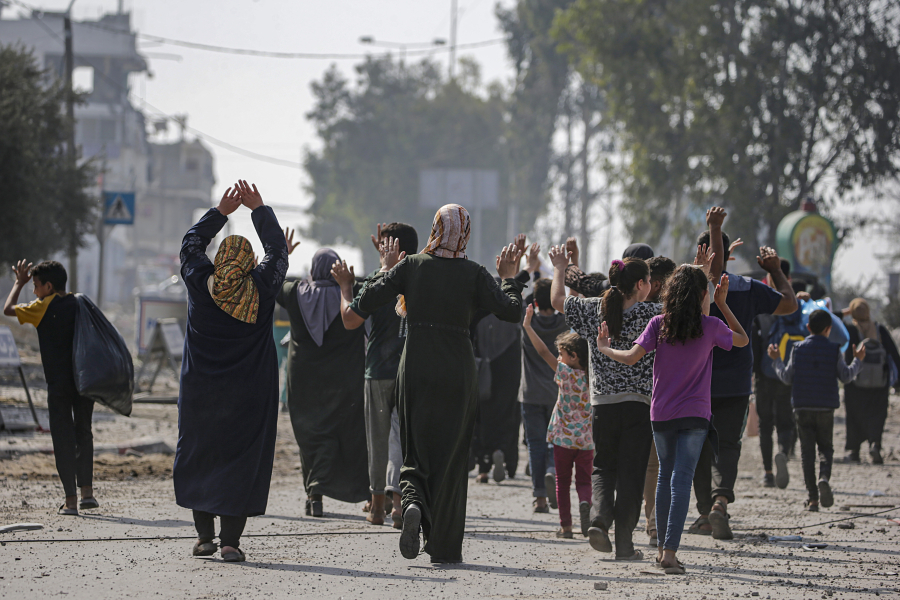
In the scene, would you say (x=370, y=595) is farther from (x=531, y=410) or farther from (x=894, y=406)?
(x=894, y=406)

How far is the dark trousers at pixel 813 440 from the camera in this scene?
8.43m

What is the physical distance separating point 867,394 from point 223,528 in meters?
8.08

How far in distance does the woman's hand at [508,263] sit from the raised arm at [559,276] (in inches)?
16.5

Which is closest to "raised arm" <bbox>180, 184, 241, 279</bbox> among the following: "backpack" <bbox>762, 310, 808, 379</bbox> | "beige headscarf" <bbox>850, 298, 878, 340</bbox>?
"backpack" <bbox>762, 310, 808, 379</bbox>

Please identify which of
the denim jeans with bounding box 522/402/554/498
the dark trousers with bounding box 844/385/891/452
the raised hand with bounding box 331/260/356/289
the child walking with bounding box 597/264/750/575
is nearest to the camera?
the child walking with bounding box 597/264/750/575

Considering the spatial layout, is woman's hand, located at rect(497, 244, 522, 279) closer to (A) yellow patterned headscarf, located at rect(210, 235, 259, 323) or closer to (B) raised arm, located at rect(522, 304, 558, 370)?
(B) raised arm, located at rect(522, 304, 558, 370)

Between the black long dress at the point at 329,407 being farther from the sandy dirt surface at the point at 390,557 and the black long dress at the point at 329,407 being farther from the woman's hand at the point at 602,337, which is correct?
the woman's hand at the point at 602,337

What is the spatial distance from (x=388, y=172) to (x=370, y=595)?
62779 mm

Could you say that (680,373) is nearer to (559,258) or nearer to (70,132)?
(559,258)

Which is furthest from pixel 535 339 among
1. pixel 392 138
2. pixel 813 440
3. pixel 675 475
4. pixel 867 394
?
pixel 392 138

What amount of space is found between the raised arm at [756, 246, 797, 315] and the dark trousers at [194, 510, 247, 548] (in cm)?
330

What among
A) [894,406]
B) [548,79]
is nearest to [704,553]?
[894,406]

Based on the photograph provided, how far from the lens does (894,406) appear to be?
1944 centimetres

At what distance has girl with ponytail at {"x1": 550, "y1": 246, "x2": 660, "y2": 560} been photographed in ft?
19.9
